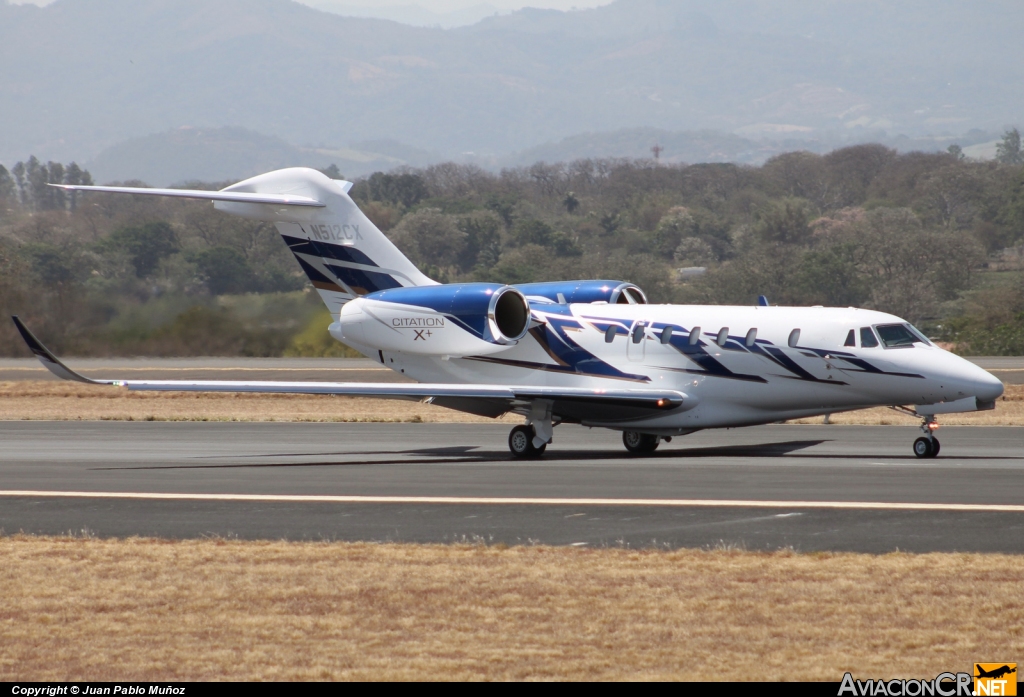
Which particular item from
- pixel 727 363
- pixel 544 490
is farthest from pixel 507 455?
pixel 544 490

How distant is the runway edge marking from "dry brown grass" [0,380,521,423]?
15691 millimetres

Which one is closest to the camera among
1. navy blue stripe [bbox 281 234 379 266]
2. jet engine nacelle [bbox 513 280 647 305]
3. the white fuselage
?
the white fuselage

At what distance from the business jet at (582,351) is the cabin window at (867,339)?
0.03 m

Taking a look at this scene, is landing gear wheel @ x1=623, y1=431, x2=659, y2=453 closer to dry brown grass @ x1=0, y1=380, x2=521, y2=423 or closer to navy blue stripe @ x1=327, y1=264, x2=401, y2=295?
navy blue stripe @ x1=327, y1=264, x2=401, y2=295

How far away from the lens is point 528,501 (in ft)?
56.1

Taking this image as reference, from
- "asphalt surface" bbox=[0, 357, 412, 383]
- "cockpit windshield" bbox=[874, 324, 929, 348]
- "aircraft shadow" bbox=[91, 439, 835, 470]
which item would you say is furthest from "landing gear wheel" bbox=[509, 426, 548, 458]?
"asphalt surface" bbox=[0, 357, 412, 383]

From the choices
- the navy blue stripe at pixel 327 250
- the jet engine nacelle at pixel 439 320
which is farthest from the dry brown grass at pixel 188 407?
the jet engine nacelle at pixel 439 320

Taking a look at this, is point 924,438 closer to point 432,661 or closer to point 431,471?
point 431,471

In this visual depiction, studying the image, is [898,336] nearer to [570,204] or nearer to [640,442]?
[640,442]

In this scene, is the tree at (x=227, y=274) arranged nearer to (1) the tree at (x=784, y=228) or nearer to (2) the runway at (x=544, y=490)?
(2) the runway at (x=544, y=490)

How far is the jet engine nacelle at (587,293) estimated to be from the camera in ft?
86.8

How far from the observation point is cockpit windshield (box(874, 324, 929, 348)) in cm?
2173

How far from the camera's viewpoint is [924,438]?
22.0m

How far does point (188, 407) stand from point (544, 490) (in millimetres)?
24918
